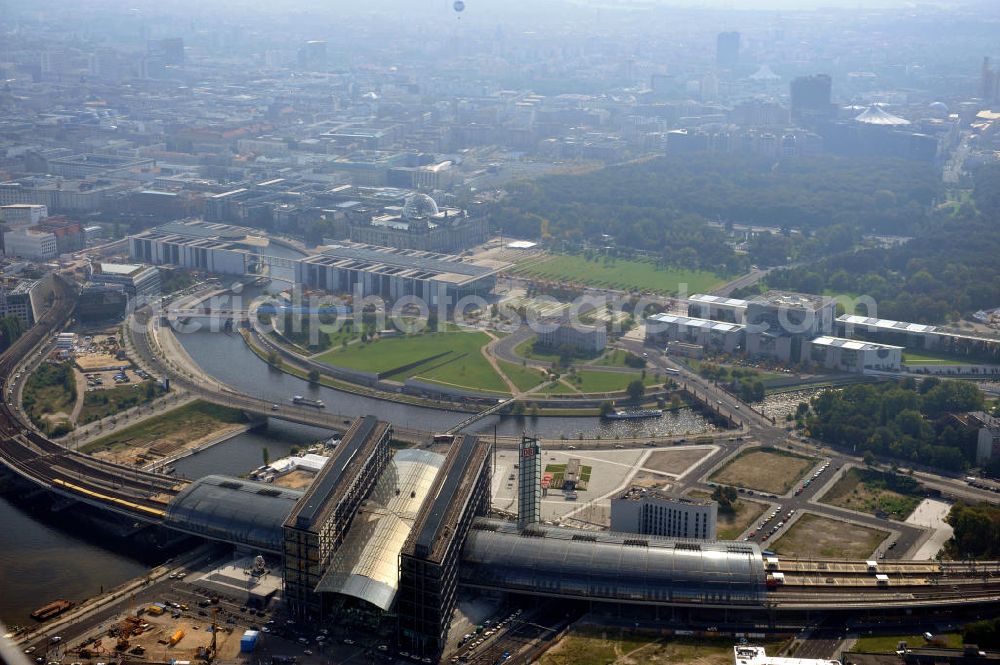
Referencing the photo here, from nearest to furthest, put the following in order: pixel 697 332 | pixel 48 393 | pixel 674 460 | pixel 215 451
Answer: pixel 674 460 < pixel 215 451 < pixel 48 393 < pixel 697 332

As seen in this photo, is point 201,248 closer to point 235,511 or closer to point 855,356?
point 855,356

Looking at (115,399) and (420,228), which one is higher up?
(420,228)

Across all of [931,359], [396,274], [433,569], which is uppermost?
[433,569]

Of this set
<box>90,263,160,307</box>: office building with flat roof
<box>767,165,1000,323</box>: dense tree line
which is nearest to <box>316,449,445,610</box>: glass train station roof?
<box>90,263,160,307</box>: office building with flat roof

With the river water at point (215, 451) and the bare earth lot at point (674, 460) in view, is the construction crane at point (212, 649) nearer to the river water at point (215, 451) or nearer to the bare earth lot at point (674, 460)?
the river water at point (215, 451)

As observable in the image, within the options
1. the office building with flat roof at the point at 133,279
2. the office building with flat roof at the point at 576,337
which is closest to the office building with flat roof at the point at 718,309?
the office building with flat roof at the point at 576,337

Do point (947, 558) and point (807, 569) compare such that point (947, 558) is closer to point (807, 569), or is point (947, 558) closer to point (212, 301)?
point (807, 569)

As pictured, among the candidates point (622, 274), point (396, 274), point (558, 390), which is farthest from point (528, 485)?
point (622, 274)
